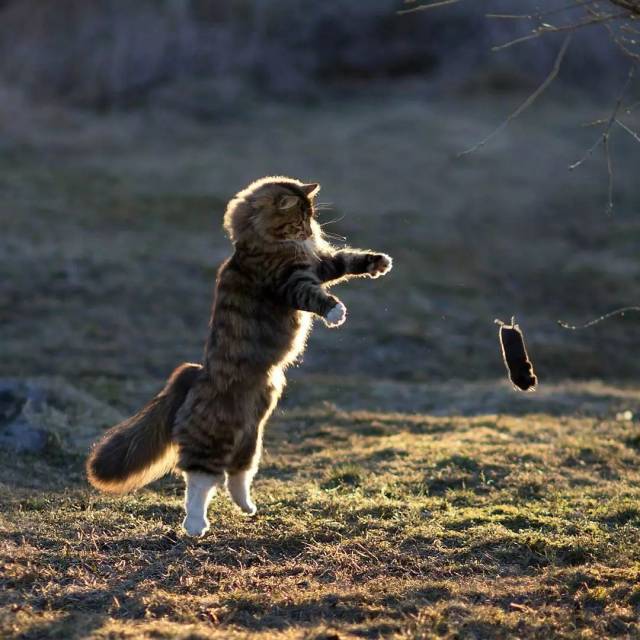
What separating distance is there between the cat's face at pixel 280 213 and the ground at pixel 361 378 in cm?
191

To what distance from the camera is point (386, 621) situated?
18.1ft

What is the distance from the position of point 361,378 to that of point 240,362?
26.9 ft

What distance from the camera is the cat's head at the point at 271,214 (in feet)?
23.4

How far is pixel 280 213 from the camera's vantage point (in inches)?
282

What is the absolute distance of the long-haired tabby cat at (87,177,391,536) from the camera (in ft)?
22.3

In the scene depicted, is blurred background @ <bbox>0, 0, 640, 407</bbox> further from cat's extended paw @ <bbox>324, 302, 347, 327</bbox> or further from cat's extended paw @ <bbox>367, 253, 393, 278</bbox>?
cat's extended paw @ <bbox>324, 302, 347, 327</bbox>

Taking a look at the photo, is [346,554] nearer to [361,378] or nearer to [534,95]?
[534,95]

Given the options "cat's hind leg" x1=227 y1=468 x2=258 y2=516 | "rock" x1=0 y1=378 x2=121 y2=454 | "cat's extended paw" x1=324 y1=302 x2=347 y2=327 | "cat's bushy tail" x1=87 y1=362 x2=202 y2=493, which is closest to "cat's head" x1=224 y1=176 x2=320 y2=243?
"cat's extended paw" x1=324 y1=302 x2=347 y2=327

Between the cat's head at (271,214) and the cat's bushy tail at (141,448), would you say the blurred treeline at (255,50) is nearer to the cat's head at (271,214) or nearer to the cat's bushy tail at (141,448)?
the cat's head at (271,214)

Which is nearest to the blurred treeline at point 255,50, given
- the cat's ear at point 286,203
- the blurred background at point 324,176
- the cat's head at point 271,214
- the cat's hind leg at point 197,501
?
the blurred background at point 324,176

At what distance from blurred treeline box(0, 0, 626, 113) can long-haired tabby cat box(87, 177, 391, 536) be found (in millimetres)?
26047

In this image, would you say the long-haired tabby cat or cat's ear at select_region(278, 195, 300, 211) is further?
cat's ear at select_region(278, 195, 300, 211)

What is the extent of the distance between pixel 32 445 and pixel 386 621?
4.86 m

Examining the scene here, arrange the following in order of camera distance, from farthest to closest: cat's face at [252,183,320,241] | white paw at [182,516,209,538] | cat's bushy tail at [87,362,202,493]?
cat's face at [252,183,320,241] < cat's bushy tail at [87,362,202,493] < white paw at [182,516,209,538]
